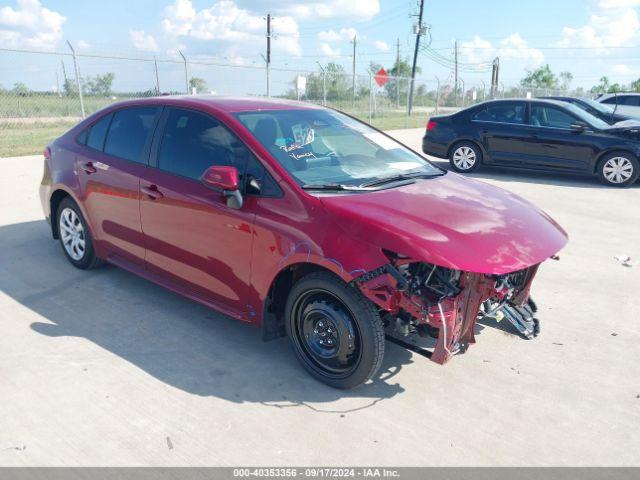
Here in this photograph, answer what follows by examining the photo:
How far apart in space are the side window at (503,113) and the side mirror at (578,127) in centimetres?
96

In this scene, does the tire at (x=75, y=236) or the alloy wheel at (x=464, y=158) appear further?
the alloy wheel at (x=464, y=158)

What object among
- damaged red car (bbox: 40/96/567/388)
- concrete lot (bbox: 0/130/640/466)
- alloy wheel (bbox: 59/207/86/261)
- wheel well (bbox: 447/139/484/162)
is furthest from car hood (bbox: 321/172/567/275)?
wheel well (bbox: 447/139/484/162)

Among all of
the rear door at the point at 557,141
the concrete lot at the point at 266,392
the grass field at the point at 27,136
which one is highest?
the rear door at the point at 557,141

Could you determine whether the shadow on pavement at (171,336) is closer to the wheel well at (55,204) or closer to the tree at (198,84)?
the wheel well at (55,204)

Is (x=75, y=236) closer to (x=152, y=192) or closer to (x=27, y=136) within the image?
(x=152, y=192)

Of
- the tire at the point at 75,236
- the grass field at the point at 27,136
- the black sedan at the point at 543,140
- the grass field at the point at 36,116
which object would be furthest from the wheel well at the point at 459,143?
the grass field at the point at 36,116

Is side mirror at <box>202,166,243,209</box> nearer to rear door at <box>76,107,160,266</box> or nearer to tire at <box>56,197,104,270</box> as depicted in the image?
rear door at <box>76,107,160,266</box>

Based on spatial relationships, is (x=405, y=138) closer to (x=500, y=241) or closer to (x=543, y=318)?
(x=543, y=318)

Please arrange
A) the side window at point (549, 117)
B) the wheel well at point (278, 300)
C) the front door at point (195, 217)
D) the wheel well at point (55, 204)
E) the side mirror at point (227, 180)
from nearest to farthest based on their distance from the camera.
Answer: the side mirror at point (227, 180)
the wheel well at point (278, 300)
the front door at point (195, 217)
the wheel well at point (55, 204)
the side window at point (549, 117)

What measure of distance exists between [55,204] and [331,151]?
10.1ft

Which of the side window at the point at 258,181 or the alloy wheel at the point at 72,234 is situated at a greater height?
the side window at the point at 258,181

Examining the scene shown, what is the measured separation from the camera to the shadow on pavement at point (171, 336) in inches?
135

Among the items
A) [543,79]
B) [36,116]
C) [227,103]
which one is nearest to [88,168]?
[227,103]

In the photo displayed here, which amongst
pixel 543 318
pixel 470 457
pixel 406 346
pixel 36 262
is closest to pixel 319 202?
pixel 406 346
